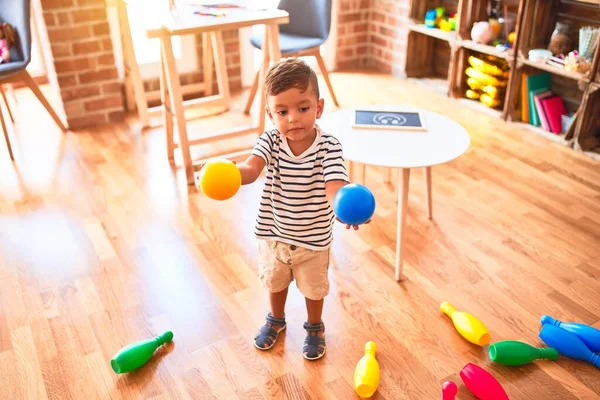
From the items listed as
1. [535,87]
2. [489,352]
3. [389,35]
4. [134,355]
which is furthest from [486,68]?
[134,355]

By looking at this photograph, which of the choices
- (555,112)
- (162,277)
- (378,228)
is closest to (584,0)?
(555,112)

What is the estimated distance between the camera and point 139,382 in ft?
5.08

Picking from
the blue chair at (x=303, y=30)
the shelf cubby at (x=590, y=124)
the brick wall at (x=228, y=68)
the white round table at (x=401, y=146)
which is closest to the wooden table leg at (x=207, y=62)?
the brick wall at (x=228, y=68)

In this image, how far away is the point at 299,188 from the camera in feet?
4.41

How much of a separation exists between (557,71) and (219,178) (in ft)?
7.76

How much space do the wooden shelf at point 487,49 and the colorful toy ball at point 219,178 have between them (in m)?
2.45

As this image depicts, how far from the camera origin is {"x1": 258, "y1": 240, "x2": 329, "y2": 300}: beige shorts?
1.44 meters

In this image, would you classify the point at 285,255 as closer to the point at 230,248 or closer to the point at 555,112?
the point at 230,248

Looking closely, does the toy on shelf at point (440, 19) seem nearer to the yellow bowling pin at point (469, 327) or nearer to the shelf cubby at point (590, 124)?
the shelf cubby at point (590, 124)

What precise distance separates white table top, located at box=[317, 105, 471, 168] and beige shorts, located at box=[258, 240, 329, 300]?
1.51ft

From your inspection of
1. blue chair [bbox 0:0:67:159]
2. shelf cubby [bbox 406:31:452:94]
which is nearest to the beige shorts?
→ blue chair [bbox 0:0:67:159]

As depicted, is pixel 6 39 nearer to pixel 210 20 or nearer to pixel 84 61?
pixel 84 61

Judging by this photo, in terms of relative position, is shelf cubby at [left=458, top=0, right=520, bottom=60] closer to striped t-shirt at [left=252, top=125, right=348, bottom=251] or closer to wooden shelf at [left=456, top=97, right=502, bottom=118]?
wooden shelf at [left=456, top=97, right=502, bottom=118]

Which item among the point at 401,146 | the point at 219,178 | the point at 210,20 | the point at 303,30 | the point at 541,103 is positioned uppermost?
the point at 210,20
